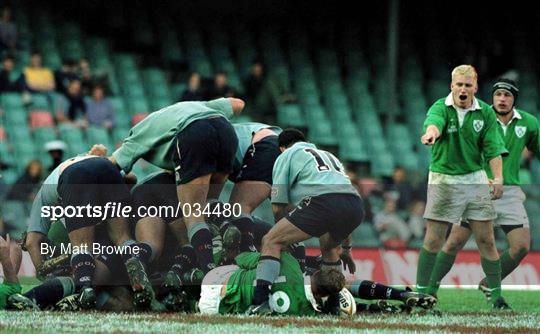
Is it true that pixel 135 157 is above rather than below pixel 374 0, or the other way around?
below

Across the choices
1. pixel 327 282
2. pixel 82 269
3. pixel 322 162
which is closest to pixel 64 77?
pixel 82 269

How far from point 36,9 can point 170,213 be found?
10356 mm

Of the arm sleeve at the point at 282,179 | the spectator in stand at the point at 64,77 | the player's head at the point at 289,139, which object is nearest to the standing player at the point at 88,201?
the arm sleeve at the point at 282,179

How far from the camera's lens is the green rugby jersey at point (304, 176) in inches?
347

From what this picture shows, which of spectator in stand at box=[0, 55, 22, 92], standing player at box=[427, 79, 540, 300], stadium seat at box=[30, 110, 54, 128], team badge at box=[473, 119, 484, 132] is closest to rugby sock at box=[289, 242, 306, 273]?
team badge at box=[473, 119, 484, 132]

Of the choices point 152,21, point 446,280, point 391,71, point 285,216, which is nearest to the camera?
point 285,216

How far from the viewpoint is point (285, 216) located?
884 cm

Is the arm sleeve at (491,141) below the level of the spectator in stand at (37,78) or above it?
below

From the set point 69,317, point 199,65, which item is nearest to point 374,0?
point 199,65

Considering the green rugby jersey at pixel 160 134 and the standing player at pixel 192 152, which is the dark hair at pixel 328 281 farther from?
the green rugby jersey at pixel 160 134

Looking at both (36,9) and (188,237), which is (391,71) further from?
(188,237)

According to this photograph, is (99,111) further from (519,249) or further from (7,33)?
(519,249)

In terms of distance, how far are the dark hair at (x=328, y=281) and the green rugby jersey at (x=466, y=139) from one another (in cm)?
188

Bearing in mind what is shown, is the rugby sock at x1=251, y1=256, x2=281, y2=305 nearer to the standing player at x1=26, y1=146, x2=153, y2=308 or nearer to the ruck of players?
the ruck of players
